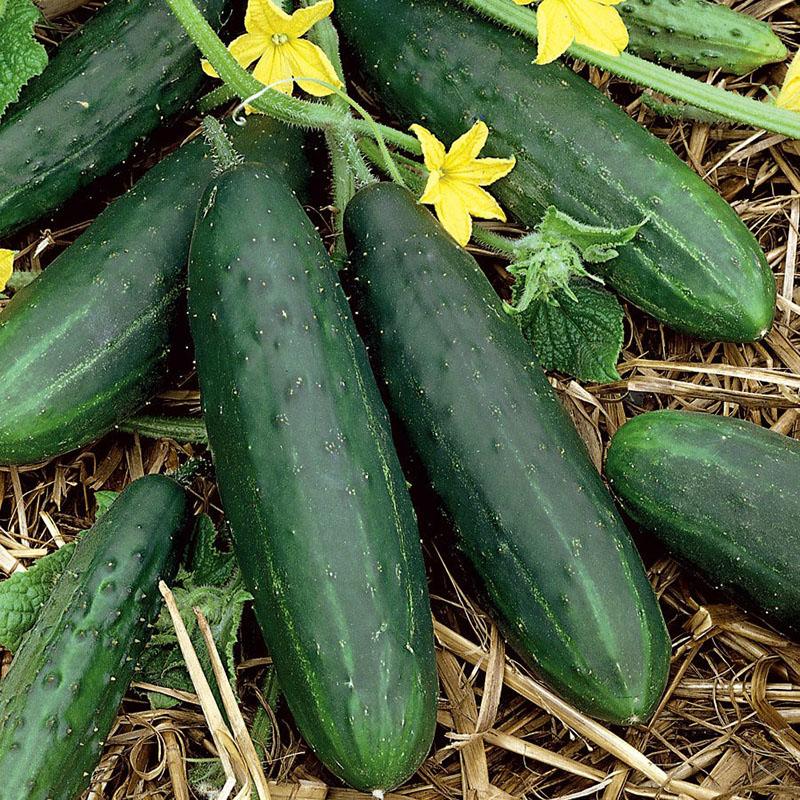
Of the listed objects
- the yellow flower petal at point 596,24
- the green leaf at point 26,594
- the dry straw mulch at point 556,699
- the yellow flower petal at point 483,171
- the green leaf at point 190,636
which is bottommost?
the dry straw mulch at point 556,699

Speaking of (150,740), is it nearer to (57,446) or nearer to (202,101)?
(57,446)

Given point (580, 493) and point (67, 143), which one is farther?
point (67, 143)

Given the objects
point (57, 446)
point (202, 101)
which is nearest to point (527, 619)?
point (57, 446)

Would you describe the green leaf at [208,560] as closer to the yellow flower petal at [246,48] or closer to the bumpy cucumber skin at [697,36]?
the yellow flower petal at [246,48]

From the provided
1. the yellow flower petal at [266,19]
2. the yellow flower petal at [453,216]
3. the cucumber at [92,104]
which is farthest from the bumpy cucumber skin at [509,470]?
the cucumber at [92,104]

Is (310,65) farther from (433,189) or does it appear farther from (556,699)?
(556,699)

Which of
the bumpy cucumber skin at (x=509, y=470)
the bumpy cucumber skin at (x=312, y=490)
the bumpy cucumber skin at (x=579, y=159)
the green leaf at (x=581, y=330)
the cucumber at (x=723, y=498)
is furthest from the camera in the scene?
the green leaf at (x=581, y=330)

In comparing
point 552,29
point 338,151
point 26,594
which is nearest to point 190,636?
point 26,594
